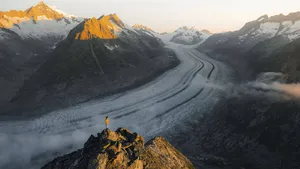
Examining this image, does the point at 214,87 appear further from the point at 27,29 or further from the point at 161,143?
the point at 27,29

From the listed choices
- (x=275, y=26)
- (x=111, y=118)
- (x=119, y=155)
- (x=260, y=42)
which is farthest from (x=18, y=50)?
(x=275, y=26)

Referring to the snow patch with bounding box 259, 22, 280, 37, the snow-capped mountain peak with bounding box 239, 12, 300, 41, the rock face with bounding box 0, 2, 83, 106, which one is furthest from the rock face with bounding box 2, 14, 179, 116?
the snow patch with bounding box 259, 22, 280, 37

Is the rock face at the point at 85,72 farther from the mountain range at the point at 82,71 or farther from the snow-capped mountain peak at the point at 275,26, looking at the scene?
the snow-capped mountain peak at the point at 275,26

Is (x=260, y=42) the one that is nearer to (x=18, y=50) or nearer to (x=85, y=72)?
(x=85, y=72)


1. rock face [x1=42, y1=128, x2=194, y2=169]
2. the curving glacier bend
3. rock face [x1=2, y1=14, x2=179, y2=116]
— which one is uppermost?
rock face [x1=2, y1=14, x2=179, y2=116]

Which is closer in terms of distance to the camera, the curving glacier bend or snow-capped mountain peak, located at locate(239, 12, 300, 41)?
the curving glacier bend

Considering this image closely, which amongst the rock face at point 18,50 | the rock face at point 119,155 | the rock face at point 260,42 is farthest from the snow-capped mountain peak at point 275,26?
the rock face at point 119,155

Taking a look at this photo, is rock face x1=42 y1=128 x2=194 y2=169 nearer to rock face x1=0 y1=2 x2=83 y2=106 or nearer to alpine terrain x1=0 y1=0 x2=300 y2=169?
alpine terrain x1=0 y1=0 x2=300 y2=169
